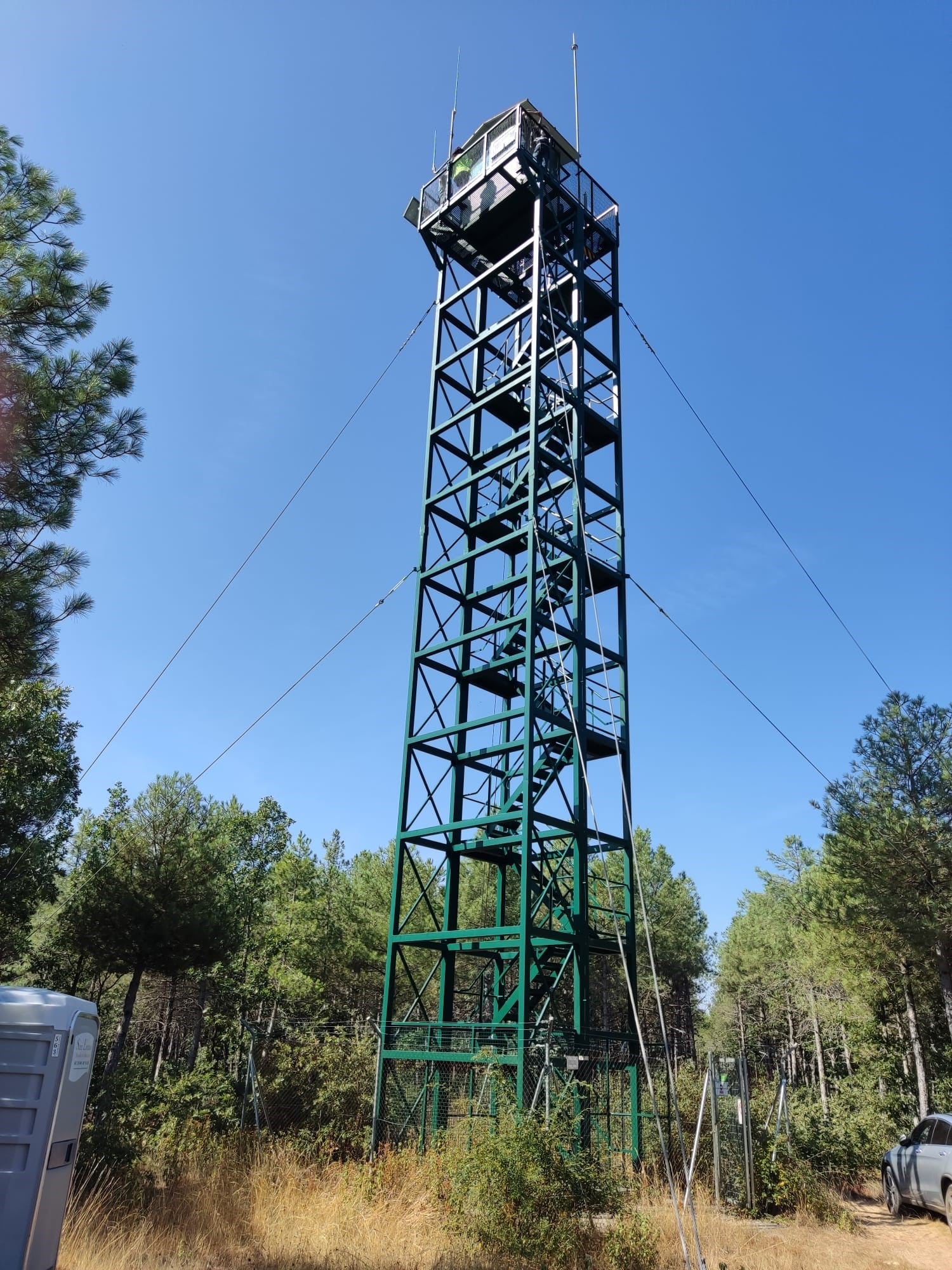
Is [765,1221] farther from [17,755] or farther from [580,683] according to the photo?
[17,755]

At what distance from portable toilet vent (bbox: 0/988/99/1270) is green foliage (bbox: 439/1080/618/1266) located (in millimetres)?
4069

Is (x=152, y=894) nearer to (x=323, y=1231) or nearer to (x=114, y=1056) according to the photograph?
(x=114, y=1056)

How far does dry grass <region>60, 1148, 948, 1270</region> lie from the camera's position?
7.61 meters

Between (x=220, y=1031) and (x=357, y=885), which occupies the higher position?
(x=357, y=885)

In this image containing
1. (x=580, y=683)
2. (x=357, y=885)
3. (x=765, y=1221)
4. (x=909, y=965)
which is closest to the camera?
(x=765, y=1221)

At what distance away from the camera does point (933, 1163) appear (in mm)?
11805

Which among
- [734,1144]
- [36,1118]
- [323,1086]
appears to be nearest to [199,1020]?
[323,1086]

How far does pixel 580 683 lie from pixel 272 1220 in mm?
10026

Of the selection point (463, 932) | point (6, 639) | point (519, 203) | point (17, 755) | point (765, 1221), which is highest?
point (519, 203)

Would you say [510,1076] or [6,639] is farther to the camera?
[510,1076]

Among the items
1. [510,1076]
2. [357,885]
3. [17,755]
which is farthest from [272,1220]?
[357,885]

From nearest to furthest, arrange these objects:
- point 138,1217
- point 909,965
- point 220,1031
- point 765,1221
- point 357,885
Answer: point 138,1217
point 765,1221
point 220,1031
point 909,965
point 357,885

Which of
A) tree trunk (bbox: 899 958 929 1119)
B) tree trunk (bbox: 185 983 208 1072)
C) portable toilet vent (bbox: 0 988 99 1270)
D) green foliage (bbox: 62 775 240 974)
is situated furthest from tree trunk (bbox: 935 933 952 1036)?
tree trunk (bbox: 185 983 208 1072)

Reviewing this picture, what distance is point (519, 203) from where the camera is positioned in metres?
20.1
